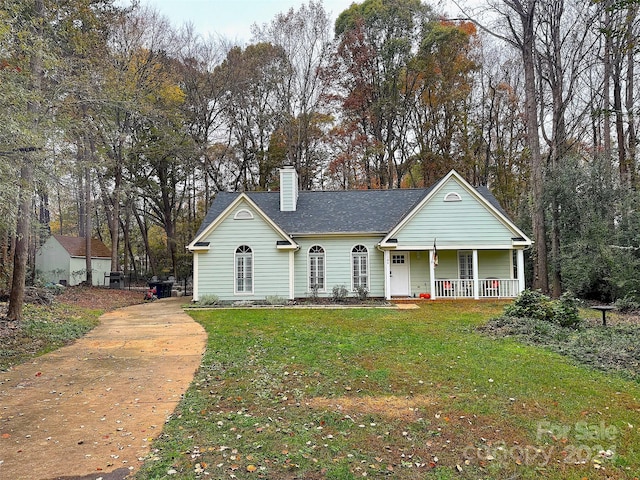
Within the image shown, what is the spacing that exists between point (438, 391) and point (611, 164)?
47.2 ft

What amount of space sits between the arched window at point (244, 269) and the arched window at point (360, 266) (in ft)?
13.8

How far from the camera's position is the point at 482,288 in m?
16.3

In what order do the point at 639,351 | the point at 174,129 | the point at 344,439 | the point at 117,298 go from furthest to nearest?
the point at 174,129, the point at 117,298, the point at 639,351, the point at 344,439

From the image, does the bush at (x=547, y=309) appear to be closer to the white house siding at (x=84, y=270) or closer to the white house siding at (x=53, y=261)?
the white house siding at (x=84, y=270)

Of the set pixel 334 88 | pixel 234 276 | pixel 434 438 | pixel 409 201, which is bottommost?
pixel 434 438

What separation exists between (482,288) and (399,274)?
3.32m

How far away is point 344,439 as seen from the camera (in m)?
3.79

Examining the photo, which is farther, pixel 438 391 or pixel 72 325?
pixel 72 325

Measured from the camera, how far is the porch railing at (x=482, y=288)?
1616cm

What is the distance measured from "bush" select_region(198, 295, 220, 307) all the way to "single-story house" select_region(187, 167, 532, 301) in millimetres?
285

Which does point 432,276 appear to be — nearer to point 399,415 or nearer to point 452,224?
point 452,224

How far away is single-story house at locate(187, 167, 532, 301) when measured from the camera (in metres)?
16.0

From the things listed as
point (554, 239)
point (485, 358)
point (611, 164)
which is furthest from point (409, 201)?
point (485, 358)

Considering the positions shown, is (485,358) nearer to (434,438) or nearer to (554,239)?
(434,438)
